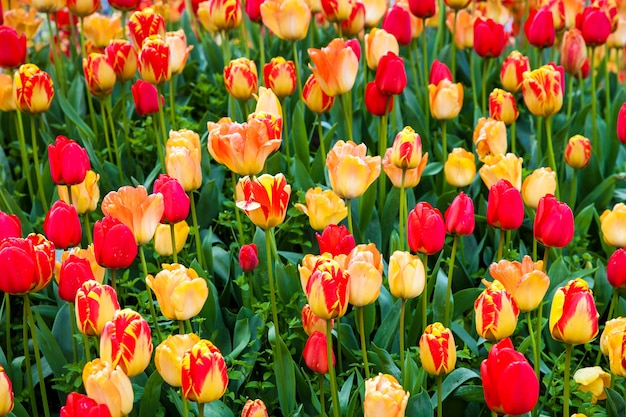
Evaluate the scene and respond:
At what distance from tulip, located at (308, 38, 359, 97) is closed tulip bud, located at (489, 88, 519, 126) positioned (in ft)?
1.64

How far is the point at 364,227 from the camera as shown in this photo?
2.64m

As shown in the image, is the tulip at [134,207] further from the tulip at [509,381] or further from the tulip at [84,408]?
the tulip at [509,381]

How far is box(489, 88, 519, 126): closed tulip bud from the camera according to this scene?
2.75 metres

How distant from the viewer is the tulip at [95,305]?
1.72m

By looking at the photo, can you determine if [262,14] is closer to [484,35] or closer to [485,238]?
[484,35]

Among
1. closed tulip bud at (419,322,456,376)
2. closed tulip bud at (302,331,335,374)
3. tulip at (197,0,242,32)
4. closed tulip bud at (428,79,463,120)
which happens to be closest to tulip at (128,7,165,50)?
tulip at (197,0,242,32)

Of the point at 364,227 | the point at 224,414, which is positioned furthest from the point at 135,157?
the point at 224,414

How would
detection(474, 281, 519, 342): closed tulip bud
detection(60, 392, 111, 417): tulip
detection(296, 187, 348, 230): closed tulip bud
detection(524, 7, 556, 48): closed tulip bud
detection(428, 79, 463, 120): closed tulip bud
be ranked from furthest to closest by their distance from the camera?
detection(524, 7, 556, 48): closed tulip bud
detection(428, 79, 463, 120): closed tulip bud
detection(296, 187, 348, 230): closed tulip bud
detection(474, 281, 519, 342): closed tulip bud
detection(60, 392, 111, 417): tulip

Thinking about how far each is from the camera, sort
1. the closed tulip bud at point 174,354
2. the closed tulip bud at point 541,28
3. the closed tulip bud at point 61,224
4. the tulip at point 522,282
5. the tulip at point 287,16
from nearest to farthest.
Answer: the closed tulip bud at point 174,354 < the tulip at point 522,282 < the closed tulip bud at point 61,224 < the tulip at point 287,16 < the closed tulip bud at point 541,28

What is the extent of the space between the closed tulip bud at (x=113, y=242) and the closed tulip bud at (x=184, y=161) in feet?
1.12

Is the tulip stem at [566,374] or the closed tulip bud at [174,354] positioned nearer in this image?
the closed tulip bud at [174,354]

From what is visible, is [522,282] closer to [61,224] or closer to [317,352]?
[317,352]

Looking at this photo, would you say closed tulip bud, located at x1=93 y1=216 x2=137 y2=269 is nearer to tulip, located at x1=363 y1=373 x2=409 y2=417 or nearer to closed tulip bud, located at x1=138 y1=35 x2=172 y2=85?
tulip, located at x1=363 y1=373 x2=409 y2=417

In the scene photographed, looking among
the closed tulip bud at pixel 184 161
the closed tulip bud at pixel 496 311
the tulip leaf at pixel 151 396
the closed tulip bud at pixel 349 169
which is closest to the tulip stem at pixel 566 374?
the closed tulip bud at pixel 496 311
